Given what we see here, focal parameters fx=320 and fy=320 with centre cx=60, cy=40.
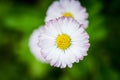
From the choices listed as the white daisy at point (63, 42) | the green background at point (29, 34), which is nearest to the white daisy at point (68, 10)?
the white daisy at point (63, 42)

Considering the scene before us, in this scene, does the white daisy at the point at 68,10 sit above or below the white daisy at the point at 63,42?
above

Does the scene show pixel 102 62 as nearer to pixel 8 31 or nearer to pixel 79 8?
pixel 79 8

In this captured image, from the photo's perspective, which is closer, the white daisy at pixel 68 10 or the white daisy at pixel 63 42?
the white daisy at pixel 63 42

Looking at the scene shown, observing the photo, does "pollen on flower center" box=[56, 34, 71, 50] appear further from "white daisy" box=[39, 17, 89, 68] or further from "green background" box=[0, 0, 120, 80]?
"green background" box=[0, 0, 120, 80]

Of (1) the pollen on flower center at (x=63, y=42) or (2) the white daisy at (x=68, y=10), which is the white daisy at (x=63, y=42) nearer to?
(1) the pollen on flower center at (x=63, y=42)

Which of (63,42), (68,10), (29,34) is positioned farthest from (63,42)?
(29,34)

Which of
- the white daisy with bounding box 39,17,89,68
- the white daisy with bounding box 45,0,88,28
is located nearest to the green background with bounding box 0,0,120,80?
the white daisy with bounding box 45,0,88,28
